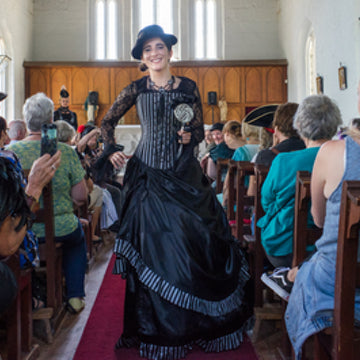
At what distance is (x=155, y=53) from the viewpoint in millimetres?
2664

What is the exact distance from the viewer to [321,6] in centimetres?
1003

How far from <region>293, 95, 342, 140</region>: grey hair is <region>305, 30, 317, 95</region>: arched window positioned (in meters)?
9.46

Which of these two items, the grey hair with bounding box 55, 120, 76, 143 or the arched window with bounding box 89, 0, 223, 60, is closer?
the grey hair with bounding box 55, 120, 76, 143

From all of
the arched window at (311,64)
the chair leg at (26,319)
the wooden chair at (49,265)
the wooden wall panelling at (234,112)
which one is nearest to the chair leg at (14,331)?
the chair leg at (26,319)

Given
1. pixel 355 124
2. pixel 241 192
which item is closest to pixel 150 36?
pixel 241 192

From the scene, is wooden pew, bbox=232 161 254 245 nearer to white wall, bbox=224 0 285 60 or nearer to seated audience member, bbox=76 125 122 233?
seated audience member, bbox=76 125 122 233

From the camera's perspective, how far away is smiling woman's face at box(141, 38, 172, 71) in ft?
8.74

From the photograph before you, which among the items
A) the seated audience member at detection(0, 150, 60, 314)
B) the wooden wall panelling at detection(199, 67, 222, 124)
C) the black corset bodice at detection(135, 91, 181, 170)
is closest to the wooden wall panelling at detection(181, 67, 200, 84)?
the wooden wall panelling at detection(199, 67, 222, 124)

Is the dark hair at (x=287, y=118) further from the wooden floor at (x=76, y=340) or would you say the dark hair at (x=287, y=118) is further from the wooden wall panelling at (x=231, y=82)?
the wooden wall panelling at (x=231, y=82)

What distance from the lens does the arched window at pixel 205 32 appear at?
14.1 meters

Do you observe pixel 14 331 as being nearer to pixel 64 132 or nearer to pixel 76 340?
pixel 76 340

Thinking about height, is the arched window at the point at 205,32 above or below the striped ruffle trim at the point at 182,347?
above

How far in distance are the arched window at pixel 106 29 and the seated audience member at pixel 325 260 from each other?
13.1m

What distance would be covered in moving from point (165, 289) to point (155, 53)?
1269mm
